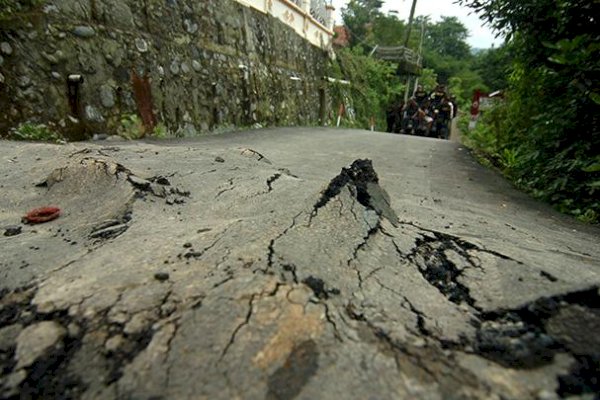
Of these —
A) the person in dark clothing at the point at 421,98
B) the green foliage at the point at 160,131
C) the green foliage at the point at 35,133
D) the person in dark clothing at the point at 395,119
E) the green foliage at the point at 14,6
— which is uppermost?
the green foliage at the point at 14,6

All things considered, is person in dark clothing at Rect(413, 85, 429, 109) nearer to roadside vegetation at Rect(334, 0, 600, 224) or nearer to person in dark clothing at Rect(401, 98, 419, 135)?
person in dark clothing at Rect(401, 98, 419, 135)

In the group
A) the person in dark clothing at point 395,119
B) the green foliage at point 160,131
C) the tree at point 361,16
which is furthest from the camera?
the tree at point 361,16

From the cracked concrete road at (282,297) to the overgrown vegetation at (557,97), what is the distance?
39.8 inches

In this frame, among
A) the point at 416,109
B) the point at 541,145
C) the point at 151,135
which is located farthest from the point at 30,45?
the point at 416,109

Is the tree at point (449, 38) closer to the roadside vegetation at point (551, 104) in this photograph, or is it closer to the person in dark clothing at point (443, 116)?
the person in dark clothing at point (443, 116)

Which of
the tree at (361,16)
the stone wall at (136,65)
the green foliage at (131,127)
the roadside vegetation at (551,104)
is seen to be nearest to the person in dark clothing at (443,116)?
the stone wall at (136,65)

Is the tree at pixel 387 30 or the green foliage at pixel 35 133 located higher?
the tree at pixel 387 30

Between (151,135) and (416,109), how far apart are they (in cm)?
934

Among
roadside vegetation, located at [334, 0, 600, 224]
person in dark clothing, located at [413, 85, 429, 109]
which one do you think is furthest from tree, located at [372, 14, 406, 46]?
roadside vegetation, located at [334, 0, 600, 224]

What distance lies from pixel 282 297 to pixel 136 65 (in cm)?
553

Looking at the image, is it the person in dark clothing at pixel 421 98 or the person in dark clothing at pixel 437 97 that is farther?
the person in dark clothing at pixel 421 98

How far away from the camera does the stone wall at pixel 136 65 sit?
4551 mm

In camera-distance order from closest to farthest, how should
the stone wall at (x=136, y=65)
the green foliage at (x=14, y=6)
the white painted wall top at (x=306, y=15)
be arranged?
the green foliage at (x=14, y=6) → the stone wall at (x=136, y=65) → the white painted wall top at (x=306, y=15)

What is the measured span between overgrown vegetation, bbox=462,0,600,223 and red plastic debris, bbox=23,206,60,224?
325 cm
